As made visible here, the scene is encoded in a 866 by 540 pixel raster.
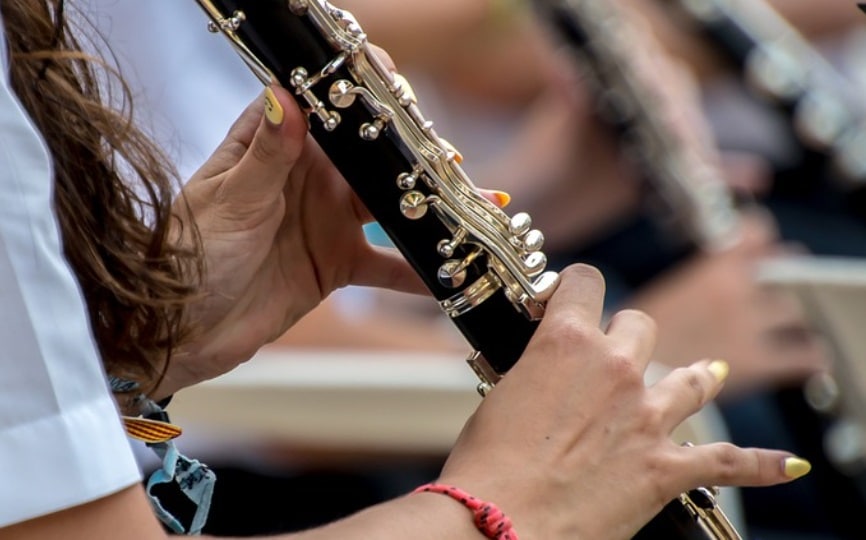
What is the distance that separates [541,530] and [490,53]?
1.92 meters

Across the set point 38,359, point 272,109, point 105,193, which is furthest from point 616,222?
point 38,359

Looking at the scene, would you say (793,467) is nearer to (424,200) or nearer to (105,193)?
(424,200)

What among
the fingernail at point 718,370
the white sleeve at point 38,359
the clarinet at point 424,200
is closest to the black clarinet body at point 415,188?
the clarinet at point 424,200

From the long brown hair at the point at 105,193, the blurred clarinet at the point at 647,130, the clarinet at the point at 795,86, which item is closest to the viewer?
the long brown hair at the point at 105,193

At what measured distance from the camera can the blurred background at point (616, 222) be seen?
1693mm

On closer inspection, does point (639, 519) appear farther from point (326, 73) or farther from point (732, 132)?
point (732, 132)

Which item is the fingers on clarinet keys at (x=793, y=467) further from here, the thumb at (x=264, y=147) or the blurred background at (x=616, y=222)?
the blurred background at (x=616, y=222)

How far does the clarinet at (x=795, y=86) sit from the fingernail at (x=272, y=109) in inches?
63.7

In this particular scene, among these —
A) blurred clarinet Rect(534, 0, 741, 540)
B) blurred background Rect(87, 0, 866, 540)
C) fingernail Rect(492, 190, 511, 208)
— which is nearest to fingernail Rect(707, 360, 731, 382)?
fingernail Rect(492, 190, 511, 208)

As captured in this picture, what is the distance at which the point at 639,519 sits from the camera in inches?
31.6

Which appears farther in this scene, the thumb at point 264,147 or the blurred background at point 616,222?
the blurred background at point 616,222

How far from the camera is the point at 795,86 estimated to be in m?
2.38

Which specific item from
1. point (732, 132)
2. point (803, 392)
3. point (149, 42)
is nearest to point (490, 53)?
point (732, 132)

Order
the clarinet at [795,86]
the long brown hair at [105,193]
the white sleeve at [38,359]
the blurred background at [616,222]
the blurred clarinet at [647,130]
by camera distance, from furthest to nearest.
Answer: the clarinet at [795,86], the blurred clarinet at [647,130], the blurred background at [616,222], the long brown hair at [105,193], the white sleeve at [38,359]
